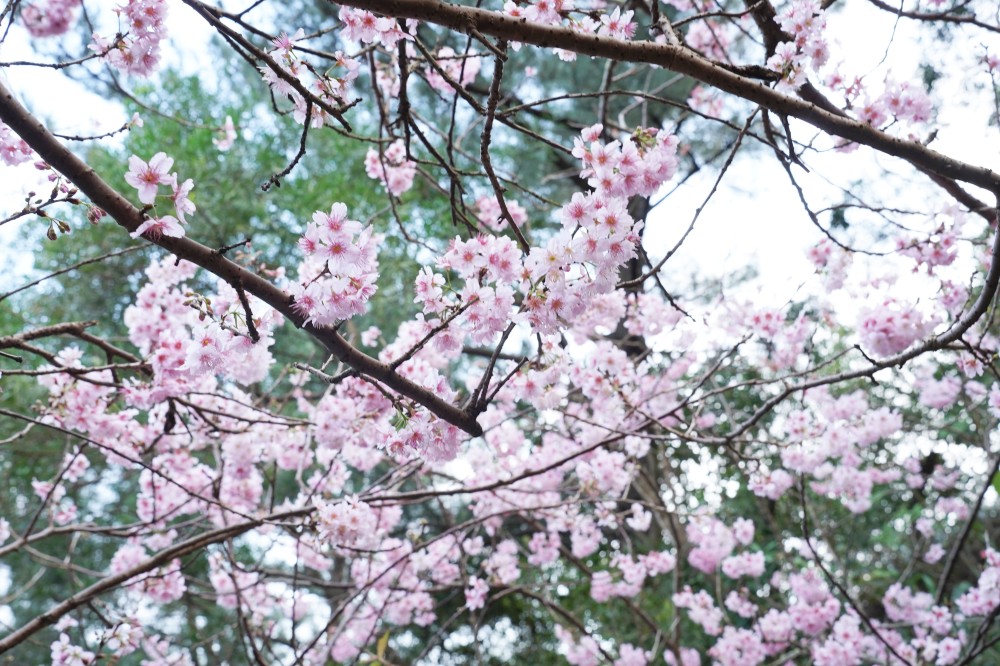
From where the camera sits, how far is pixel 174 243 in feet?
3.81

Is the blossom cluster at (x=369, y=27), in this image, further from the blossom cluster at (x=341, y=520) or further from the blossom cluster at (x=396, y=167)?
the blossom cluster at (x=341, y=520)

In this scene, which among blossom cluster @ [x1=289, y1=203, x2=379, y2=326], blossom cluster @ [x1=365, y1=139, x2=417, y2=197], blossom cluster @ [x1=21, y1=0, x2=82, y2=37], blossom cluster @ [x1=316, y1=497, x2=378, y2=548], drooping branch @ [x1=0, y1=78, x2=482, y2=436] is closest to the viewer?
drooping branch @ [x1=0, y1=78, x2=482, y2=436]

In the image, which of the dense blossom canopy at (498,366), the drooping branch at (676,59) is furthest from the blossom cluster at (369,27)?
the drooping branch at (676,59)

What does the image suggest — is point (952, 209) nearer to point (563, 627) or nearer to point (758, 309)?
point (758, 309)

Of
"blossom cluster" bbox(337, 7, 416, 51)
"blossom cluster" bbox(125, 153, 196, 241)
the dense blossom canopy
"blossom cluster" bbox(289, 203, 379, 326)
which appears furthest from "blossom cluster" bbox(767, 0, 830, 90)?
"blossom cluster" bbox(125, 153, 196, 241)

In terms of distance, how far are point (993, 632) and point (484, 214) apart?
12.7 feet

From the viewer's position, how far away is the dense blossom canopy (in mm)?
1333

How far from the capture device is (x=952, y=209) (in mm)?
2396

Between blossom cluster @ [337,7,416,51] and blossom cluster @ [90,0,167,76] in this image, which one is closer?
blossom cluster @ [90,0,167,76]

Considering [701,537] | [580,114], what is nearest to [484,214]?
[701,537]

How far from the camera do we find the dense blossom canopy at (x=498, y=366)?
1.33m

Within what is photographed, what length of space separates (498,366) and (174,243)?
3.06 meters

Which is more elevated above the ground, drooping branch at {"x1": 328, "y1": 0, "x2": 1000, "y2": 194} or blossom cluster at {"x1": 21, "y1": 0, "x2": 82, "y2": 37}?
blossom cluster at {"x1": 21, "y1": 0, "x2": 82, "y2": 37}

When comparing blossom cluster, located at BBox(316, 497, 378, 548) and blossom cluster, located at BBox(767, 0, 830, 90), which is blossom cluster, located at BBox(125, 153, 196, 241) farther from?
blossom cluster, located at BBox(767, 0, 830, 90)
